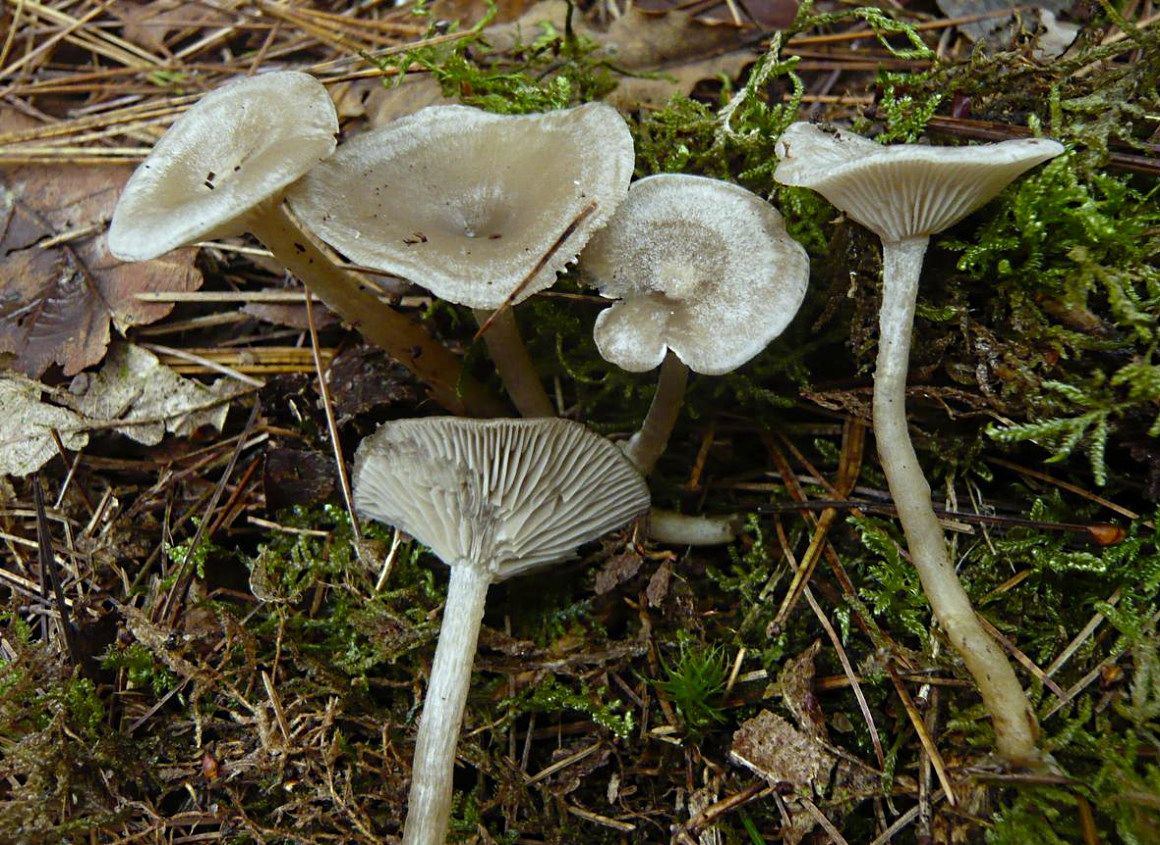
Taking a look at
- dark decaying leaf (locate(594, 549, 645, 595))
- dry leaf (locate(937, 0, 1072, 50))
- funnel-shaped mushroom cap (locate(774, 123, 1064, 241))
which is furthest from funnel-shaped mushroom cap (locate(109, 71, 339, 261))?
dry leaf (locate(937, 0, 1072, 50))

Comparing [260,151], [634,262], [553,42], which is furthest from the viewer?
[553,42]

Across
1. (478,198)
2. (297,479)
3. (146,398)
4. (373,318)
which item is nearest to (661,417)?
(478,198)

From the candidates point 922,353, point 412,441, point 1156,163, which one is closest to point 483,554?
point 412,441

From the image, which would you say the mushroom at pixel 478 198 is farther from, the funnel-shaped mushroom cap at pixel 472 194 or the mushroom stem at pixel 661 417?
the mushroom stem at pixel 661 417

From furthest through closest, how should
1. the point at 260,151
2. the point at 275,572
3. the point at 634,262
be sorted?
the point at 275,572, the point at 634,262, the point at 260,151

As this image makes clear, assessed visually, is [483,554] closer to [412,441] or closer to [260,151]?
[412,441]

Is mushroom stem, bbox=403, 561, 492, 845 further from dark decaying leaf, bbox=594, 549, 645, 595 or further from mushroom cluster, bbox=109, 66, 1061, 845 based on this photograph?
dark decaying leaf, bbox=594, 549, 645, 595

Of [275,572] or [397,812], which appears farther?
[275,572]

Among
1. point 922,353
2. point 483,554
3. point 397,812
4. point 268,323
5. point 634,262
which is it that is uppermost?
point 634,262
